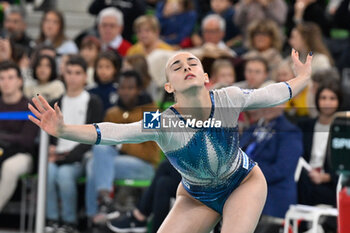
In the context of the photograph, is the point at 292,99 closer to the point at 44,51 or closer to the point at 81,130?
the point at 44,51

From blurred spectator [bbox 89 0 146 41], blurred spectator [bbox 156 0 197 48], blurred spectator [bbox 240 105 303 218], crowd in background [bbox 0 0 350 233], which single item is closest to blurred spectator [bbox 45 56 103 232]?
crowd in background [bbox 0 0 350 233]

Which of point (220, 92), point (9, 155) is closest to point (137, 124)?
point (220, 92)

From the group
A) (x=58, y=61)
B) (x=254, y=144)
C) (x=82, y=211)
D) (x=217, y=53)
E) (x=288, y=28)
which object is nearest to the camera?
(x=254, y=144)

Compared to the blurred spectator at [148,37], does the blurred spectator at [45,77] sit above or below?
below

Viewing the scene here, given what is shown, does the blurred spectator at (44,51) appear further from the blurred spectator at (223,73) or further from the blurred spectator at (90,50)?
the blurred spectator at (223,73)

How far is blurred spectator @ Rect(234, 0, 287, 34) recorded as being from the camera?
31.2ft

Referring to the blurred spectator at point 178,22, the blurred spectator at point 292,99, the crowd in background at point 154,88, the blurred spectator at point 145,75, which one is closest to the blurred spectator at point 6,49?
the crowd in background at point 154,88

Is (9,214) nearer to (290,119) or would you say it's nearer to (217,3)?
(290,119)

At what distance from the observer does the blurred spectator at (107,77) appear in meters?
8.19

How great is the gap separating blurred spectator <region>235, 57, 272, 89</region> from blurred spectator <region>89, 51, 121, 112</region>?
1.48 meters

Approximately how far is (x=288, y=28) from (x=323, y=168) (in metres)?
3.81

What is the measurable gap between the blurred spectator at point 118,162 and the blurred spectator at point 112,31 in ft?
7.89

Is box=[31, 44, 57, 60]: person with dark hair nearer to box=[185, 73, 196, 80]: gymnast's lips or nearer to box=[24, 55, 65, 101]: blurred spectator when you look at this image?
box=[24, 55, 65, 101]: blurred spectator

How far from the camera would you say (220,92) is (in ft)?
15.5
